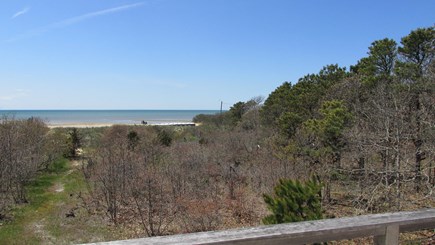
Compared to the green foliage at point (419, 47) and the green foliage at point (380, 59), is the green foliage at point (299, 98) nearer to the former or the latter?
the green foliage at point (380, 59)

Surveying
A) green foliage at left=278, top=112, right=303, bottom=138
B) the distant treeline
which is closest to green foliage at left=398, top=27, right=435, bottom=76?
the distant treeline

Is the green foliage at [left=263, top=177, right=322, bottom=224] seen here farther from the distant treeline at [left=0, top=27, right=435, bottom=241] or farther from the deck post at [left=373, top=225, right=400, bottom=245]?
the distant treeline at [left=0, top=27, right=435, bottom=241]

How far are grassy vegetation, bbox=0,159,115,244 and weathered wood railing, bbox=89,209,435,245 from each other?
10103mm

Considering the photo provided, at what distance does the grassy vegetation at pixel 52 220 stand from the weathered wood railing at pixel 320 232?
10.1m

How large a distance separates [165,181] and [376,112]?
8.19 metres

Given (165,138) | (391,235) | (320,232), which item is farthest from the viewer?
(165,138)

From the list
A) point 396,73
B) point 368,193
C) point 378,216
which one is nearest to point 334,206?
point 368,193

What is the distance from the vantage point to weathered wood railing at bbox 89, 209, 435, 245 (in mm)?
1607

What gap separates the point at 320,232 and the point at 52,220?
12.9 metres

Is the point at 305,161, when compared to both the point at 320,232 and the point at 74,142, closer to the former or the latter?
the point at 320,232

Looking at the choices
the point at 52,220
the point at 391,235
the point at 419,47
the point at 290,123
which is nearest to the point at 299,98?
the point at 290,123

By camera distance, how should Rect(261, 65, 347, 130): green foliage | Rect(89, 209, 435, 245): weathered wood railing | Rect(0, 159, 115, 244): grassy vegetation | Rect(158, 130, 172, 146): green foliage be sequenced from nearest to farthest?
Rect(89, 209, 435, 245): weathered wood railing < Rect(0, 159, 115, 244): grassy vegetation < Rect(261, 65, 347, 130): green foliage < Rect(158, 130, 172, 146): green foliage

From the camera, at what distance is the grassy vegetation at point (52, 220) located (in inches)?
430

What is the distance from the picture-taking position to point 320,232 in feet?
5.77
